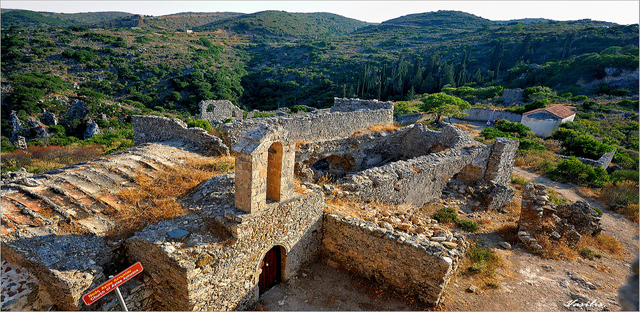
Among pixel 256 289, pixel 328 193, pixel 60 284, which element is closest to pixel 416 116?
pixel 328 193

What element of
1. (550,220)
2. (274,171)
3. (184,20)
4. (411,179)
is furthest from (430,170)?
(184,20)

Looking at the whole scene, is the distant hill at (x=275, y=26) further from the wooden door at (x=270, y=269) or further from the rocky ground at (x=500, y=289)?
the rocky ground at (x=500, y=289)

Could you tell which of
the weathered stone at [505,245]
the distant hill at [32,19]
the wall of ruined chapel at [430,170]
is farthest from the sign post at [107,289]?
the distant hill at [32,19]

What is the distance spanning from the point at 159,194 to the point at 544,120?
104 ft

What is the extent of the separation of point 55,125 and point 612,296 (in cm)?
4318

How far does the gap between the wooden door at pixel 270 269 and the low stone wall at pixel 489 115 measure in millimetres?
30979

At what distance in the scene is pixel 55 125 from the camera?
107 feet

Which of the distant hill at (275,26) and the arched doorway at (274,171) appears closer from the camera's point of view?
the arched doorway at (274,171)

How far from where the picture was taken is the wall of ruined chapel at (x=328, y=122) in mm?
12617

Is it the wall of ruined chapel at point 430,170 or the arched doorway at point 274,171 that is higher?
the arched doorway at point 274,171

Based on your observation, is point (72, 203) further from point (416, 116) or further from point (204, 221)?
point (416, 116)

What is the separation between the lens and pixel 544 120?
1096 inches

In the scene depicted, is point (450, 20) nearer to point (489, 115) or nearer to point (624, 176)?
point (489, 115)

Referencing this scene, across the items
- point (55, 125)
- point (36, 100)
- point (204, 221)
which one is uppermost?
point (204, 221)
